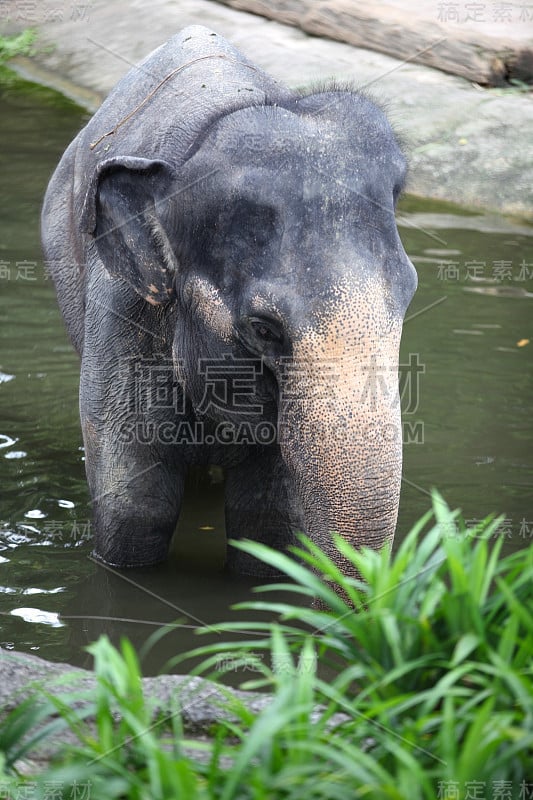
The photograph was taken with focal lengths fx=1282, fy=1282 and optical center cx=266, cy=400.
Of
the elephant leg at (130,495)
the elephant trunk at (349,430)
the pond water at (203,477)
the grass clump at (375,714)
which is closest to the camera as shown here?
the grass clump at (375,714)

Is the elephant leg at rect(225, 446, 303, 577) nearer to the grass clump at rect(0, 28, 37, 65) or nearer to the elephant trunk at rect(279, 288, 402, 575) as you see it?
the elephant trunk at rect(279, 288, 402, 575)

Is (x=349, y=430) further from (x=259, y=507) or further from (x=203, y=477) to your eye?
(x=203, y=477)

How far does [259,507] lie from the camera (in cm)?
434

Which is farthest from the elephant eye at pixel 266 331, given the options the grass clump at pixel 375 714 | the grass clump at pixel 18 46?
the grass clump at pixel 18 46

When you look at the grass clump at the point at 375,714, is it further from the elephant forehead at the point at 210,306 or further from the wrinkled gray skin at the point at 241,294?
the elephant forehead at the point at 210,306

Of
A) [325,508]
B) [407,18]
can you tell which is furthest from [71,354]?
[407,18]

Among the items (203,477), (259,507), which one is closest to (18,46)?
(203,477)

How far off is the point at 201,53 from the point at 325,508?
160cm

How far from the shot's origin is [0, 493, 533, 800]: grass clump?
2129 millimetres

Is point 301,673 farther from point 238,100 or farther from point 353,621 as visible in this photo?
point 238,100

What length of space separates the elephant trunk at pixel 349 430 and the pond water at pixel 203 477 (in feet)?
3.29

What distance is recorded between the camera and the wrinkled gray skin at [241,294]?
10.2ft

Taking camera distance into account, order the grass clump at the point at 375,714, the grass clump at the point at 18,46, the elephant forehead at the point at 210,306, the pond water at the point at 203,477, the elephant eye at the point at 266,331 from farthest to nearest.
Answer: the grass clump at the point at 18,46 < the pond water at the point at 203,477 < the elephant forehead at the point at 210,306 < the elephant eye at the point at 266,331 < the grass clump at the point at 375,714

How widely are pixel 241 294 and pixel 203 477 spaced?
194 centimetres
